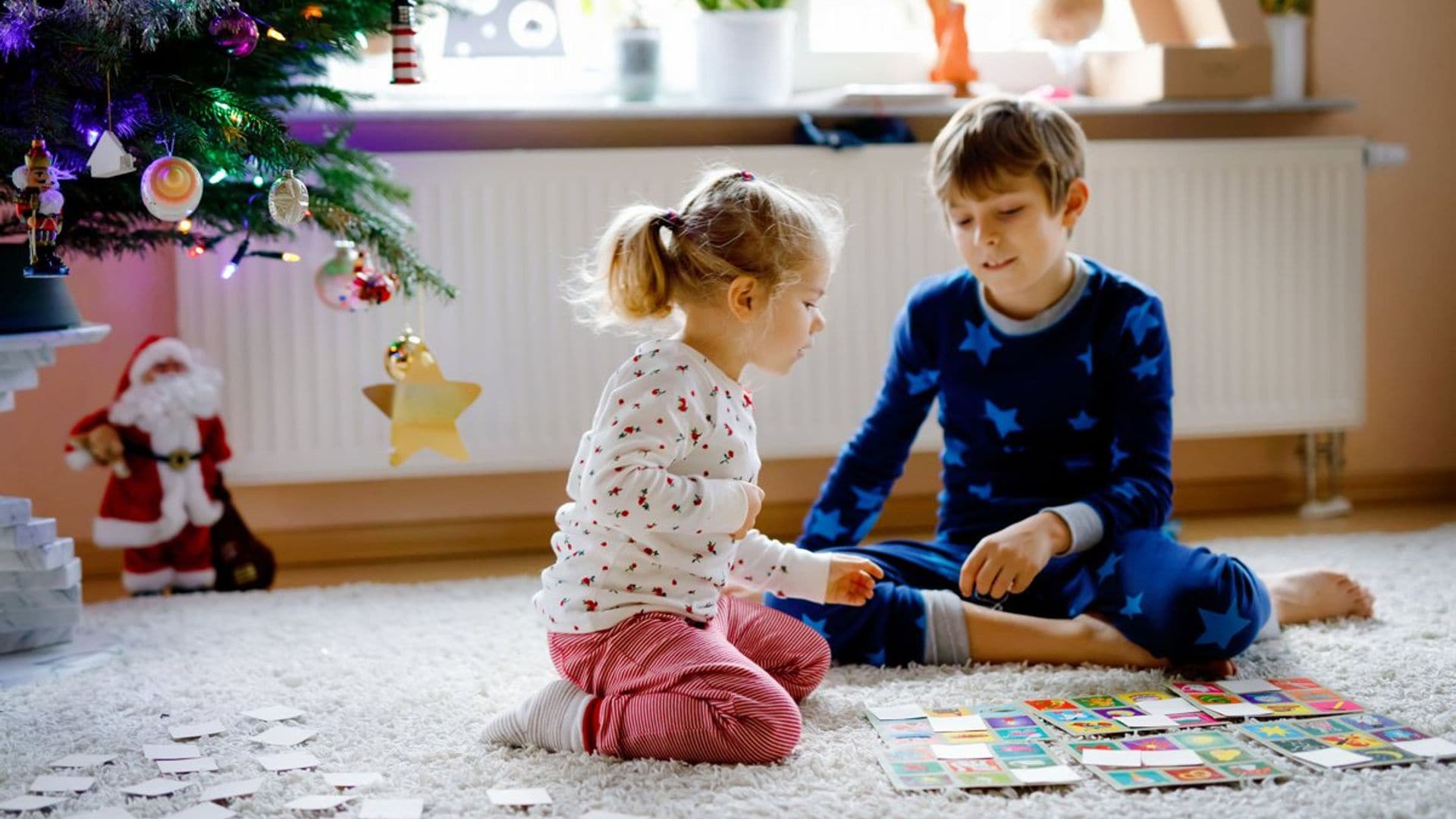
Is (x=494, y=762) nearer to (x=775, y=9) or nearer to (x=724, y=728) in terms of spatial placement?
(x=724, y=728)

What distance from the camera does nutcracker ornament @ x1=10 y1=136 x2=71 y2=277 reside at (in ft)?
4.96

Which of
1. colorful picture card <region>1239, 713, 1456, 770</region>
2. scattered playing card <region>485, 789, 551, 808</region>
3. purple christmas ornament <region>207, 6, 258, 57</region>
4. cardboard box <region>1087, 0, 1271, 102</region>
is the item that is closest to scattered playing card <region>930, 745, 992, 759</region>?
colorful picture card <region>1239, 713, 1456, 770</region>

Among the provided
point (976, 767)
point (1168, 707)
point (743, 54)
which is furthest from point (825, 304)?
point (976, 767)

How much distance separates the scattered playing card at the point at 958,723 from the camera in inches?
55.2

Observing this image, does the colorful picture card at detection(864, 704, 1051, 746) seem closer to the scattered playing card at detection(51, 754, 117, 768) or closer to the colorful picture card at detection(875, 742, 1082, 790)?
the colorful picture card at detection(875, 742, 1082, 790)

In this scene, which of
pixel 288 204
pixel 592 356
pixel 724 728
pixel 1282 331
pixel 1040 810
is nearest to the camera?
pixel 1040 810

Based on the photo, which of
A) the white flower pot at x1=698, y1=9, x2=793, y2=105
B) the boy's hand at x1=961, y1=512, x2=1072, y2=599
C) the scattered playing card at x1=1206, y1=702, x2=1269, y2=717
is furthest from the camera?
the white flower pot at x1=698, y1=9, x2=793, y2=105

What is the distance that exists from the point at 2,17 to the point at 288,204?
0.33m

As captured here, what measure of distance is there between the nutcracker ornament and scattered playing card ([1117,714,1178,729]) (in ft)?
3.88

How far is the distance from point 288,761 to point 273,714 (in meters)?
0.18

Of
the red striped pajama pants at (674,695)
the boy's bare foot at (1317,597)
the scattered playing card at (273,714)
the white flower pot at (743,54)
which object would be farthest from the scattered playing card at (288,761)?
the white flower pot at (743,54)

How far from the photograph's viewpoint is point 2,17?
Answer: 1.49m

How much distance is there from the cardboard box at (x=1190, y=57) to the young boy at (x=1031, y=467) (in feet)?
2.58

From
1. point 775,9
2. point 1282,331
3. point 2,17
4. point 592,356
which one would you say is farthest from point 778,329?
point 1282,331
